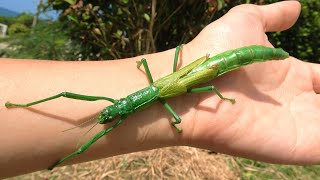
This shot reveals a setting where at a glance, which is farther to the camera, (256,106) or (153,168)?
(153,168)

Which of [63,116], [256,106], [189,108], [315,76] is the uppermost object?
[63,116]

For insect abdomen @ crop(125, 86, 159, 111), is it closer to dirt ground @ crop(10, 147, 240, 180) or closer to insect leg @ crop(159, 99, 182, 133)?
insect leg @ crop(159, 99, 182, 133)

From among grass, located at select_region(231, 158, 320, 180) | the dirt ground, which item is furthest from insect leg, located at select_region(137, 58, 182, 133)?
grass, located at select_region(231, 158, 320, 180)

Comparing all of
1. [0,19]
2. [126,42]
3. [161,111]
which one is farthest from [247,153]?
[0,19]

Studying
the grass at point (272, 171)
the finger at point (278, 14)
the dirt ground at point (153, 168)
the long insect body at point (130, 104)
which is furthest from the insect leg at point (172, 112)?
the grass at point (272, 171)

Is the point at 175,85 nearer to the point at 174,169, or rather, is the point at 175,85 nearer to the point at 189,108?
the point at 189,108

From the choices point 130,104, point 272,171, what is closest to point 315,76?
point 272,171
